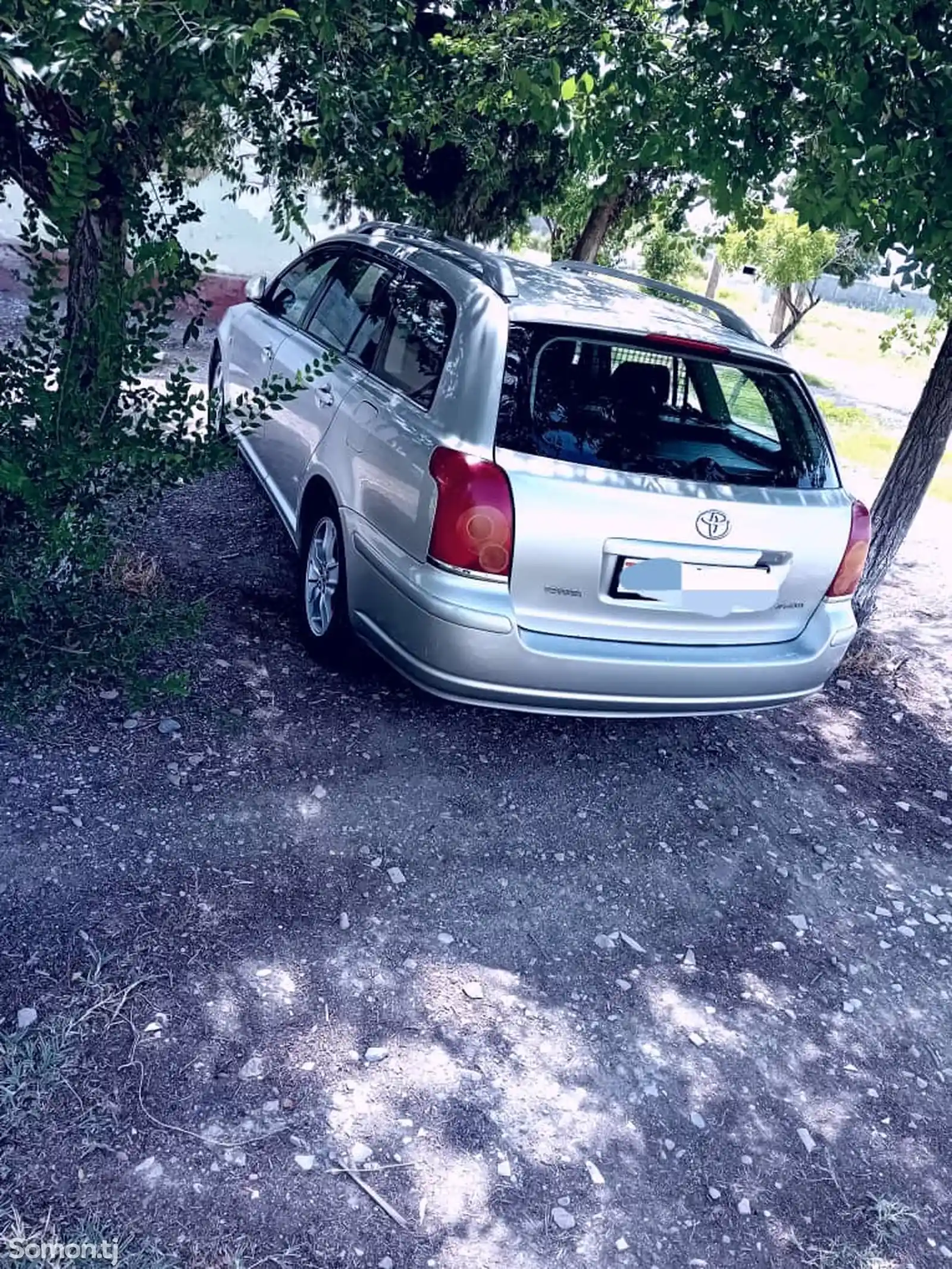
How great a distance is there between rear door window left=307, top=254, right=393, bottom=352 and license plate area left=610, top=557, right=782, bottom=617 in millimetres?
1551

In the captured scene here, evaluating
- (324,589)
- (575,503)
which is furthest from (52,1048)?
(324,589)

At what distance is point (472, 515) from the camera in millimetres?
3352

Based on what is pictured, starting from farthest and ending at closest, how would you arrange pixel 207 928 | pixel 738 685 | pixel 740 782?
pixel 740 782
pixel 738 685
pixel 207 928

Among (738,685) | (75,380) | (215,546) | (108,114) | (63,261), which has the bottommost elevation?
(215,546)

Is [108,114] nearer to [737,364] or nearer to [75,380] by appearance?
[75,380]

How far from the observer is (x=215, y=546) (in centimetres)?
545

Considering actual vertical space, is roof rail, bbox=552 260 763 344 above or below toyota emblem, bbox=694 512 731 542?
above

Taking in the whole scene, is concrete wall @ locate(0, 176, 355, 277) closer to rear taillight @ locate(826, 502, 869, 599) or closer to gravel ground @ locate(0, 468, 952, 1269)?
gravel ground @ locate(0, 468, 952, 1269)

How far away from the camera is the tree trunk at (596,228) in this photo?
33.6 ft

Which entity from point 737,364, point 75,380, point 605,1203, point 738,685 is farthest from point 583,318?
point 605,1203

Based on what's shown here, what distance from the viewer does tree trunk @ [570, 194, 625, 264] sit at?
33.6 feet

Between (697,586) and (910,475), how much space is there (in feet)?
9.11

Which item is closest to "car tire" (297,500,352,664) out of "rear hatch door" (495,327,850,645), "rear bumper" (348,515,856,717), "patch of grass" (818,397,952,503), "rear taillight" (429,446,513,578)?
"rear bumper" (348,515,856,717)

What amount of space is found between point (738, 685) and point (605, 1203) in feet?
6.55
